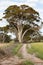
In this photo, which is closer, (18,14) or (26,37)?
(18,14)

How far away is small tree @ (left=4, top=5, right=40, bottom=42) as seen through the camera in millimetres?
75750

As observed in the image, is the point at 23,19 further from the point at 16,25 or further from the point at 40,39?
the point at 40,39

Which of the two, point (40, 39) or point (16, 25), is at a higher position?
point (16, 25)

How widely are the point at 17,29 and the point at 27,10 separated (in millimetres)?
7157

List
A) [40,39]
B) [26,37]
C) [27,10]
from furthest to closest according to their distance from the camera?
1. [40,39]
2. [26,37]
3. [27,10]

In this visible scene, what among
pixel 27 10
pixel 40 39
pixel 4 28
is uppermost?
pixel 27 10

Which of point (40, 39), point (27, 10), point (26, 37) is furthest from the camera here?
point (40, 39)

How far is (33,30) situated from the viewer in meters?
79.7

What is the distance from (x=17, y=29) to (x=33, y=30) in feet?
15.5

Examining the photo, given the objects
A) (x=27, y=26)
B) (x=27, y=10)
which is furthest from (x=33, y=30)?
(x=27, y=10)

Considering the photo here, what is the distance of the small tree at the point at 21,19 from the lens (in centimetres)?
7575

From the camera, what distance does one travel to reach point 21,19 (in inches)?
3059

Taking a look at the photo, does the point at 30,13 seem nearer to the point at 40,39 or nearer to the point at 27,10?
the point at 27,10

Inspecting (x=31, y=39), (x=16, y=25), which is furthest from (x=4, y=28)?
(x=31, y=39)
